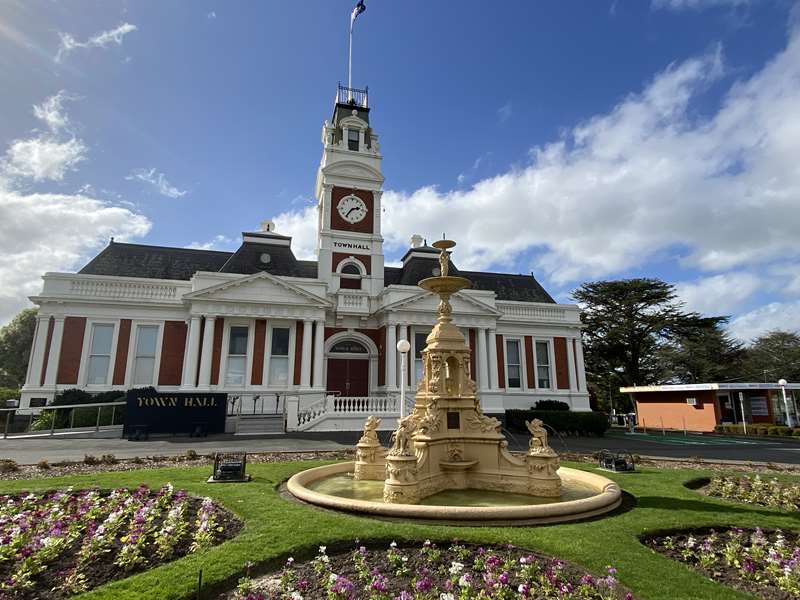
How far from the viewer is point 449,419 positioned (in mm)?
8727

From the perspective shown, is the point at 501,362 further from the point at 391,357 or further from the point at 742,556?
the point at 742,556

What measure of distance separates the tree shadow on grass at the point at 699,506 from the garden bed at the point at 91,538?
6.65 meters

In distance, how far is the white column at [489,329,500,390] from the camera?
2728cm

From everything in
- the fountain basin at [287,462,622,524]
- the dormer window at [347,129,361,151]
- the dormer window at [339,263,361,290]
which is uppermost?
the dormer window at [347,129,361,151]

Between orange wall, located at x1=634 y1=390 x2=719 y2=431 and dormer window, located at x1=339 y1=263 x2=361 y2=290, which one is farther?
orange wall, located at x1=634 y1=390 x2=719 y2=431

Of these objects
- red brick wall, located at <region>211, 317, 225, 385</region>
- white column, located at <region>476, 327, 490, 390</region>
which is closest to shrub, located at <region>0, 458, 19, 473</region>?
red brick wall, located at <region>211, 317, 225, 385</region>

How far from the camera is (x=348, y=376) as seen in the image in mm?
27234

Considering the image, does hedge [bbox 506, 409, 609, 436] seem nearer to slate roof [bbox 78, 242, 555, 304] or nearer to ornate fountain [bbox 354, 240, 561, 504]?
slate roof [bbox 78, 242, 555, 304]

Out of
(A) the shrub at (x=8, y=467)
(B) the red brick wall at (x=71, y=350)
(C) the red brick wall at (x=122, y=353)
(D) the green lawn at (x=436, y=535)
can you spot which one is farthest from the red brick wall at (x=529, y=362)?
(B) the red brick wall at (x=71, y=350)

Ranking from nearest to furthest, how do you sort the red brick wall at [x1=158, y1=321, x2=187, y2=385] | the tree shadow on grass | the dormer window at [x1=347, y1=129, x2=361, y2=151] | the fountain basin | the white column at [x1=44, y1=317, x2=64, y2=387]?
the fountain basin, the tree shadow on grass, the white column at [x1=44, y1=317, x2=64, y2=387], the red brick wall at [x1=158, y1=321, x2=187, y2=385], the dormer window at [x1=347, y1=129, x2=361, y2=151]

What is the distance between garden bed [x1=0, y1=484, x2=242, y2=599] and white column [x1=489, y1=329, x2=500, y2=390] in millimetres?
22365

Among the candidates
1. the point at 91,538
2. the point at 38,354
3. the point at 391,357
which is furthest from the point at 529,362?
the point at 38,354

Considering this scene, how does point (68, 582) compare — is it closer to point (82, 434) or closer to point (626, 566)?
point (626, 566)

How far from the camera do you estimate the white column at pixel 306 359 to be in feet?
79.0
